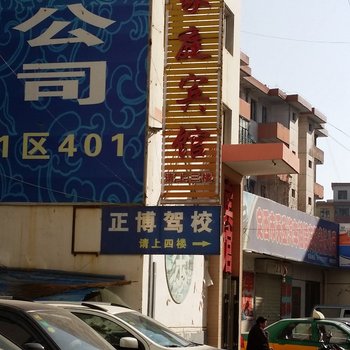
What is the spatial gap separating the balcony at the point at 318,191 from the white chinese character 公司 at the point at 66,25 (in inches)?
1877

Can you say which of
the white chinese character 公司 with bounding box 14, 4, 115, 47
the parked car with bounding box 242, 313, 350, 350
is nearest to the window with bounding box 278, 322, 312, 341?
the parked car with bounding box 242, 313, 350, 350

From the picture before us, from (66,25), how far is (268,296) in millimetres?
19322

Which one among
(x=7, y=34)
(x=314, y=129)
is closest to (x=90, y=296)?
(x=7, y=34)

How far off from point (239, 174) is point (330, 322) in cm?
664

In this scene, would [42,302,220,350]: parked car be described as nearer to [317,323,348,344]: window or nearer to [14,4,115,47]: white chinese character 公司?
[317,323,348,344]: window

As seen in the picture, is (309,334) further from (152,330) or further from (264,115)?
(264,115)

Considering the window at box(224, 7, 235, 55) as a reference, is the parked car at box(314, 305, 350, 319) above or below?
below

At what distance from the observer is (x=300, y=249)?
34250 millimetres

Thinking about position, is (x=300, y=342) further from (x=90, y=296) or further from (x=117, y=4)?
(x=117, y=4)

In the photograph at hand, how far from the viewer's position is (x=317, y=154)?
215ft

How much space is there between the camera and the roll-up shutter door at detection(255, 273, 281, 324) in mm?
34406

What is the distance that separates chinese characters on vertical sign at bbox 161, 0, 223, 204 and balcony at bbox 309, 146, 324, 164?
4647 centimetres

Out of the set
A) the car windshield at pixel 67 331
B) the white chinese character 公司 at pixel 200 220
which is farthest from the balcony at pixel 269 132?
the car windshield at pixel 67 331

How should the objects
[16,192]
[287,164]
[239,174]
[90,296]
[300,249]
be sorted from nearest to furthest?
[90,296] → [16,192] → [287,164] → [239,174] → [300,249]
